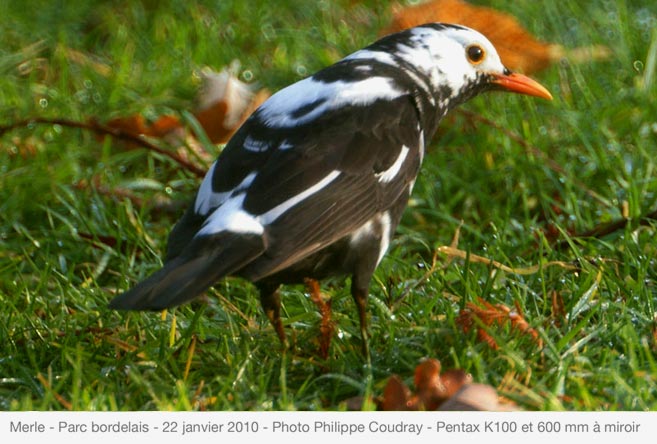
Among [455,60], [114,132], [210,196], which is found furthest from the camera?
[114,132]

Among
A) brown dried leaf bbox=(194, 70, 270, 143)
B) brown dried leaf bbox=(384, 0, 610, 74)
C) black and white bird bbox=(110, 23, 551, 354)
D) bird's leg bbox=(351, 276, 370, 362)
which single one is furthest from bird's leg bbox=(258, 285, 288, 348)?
brown dried leaf bbox=(384, 0, 610, 74)

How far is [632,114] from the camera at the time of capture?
4641mm

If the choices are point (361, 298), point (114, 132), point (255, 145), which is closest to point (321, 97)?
point (255, 145)

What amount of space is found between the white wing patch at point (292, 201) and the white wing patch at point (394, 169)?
163 millimetres

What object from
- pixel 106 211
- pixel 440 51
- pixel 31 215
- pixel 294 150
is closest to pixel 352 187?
pixel 294 150

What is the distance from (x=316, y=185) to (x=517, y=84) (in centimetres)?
110

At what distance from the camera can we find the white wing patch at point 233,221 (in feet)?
9.50

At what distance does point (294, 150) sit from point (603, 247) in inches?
45.6

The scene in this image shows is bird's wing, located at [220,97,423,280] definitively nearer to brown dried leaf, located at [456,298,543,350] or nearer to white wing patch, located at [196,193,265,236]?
white wing patch, located at [196,193,265,236]

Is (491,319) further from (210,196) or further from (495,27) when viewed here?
(495,27)

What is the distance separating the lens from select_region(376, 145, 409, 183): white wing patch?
10.3 ft

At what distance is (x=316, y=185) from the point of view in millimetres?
3004

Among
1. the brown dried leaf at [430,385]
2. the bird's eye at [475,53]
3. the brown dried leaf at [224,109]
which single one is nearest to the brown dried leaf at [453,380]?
the brown dried leaf at [430,385]

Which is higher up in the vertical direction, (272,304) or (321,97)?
(321,97)
